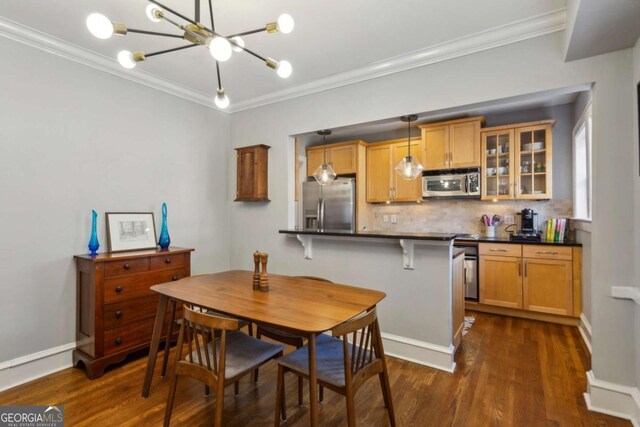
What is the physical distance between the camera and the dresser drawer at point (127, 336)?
100.0 inches

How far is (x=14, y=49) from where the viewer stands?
7.92 ft

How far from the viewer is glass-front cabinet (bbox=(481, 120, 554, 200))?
3.99m

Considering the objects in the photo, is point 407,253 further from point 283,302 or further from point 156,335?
A: point 156,335

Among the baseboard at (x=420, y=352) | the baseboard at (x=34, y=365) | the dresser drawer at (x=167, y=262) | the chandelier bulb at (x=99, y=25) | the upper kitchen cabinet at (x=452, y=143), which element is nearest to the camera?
the chandelier bulb at (x=99, y=25)

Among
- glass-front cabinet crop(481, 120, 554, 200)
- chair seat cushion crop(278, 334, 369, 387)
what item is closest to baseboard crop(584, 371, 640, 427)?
chair seat cushion crop(278, 334, 369, 387)

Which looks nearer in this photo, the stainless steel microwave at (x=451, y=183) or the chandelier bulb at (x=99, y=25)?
the chandelier bulb at (x=99, y=25)

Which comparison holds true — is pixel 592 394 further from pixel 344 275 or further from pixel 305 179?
pixel 305 179

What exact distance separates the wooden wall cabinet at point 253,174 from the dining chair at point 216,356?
195 centimetres

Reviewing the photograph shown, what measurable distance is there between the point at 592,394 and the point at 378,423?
1476 mm

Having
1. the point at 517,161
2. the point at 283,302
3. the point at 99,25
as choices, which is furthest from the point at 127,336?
the point at 517,161

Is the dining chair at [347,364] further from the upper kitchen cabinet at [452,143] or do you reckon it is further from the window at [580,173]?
the upper kitchen cabinet at [452,143]

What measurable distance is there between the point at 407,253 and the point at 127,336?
99.3 inches

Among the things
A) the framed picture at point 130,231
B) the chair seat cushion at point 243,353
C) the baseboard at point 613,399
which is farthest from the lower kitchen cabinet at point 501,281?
the framed picture at point 130,231

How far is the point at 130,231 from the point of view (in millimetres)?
3051
